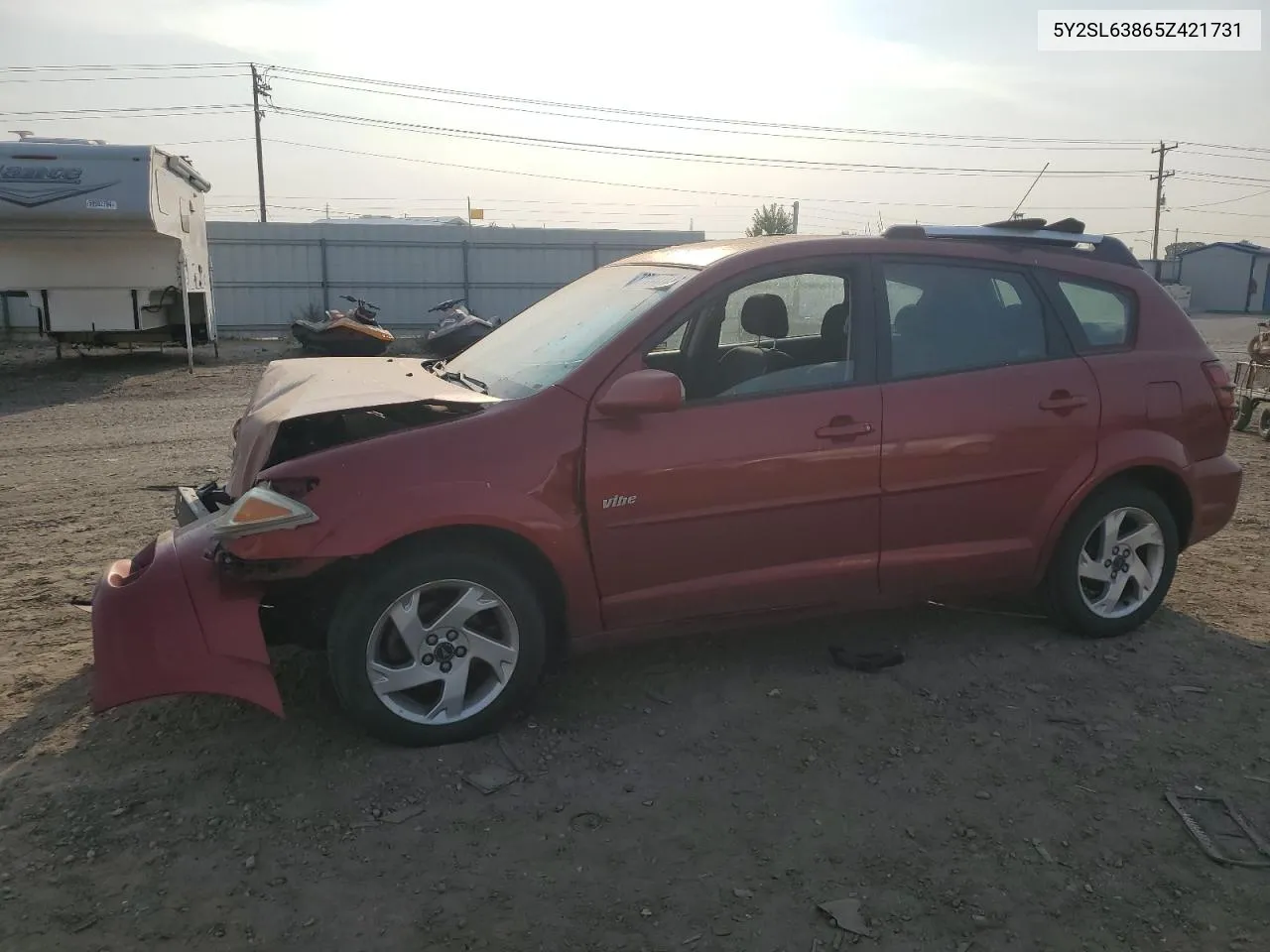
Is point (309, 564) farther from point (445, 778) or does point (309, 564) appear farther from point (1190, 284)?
point (1190, 284)

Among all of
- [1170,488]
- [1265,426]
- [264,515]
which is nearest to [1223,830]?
[1170,488]

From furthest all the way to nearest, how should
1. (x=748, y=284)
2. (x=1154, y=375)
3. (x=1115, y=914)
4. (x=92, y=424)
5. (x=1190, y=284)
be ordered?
(x=1190, y=284) < (x=92, y=424) < (x=1154, y=375) < (x=748, y=284) < (x=1115, y=914)

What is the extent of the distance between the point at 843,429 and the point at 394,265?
24453mm

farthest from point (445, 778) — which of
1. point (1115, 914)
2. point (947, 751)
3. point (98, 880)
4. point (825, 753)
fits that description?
point (1115, 914)

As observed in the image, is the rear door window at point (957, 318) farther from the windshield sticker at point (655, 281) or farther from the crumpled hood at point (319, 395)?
the crumpled hood at point (319, 395)

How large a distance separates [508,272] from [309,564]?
81.9ft

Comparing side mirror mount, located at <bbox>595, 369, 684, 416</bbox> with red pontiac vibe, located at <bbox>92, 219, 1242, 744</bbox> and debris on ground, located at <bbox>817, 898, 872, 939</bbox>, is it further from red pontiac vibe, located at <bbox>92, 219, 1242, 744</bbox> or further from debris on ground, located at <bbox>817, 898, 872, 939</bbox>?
debris on ground, located at <bbox>817, 898, 872, 939</bbox>

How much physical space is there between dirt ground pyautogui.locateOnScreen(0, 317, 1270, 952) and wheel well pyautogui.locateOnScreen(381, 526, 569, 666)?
33 centimetres

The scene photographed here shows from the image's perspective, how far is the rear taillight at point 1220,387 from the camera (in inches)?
183

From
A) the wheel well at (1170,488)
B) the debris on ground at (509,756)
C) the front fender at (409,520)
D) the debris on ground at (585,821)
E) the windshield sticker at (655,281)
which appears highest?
the windshield sticker at (655,281)

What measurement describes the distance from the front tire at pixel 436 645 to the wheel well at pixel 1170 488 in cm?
278

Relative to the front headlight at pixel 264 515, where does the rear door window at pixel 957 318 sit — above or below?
above

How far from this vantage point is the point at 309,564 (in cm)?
337

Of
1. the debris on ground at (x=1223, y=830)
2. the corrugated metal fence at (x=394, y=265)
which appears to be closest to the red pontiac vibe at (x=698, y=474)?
the debris on ground at (x=1223, y=830)
